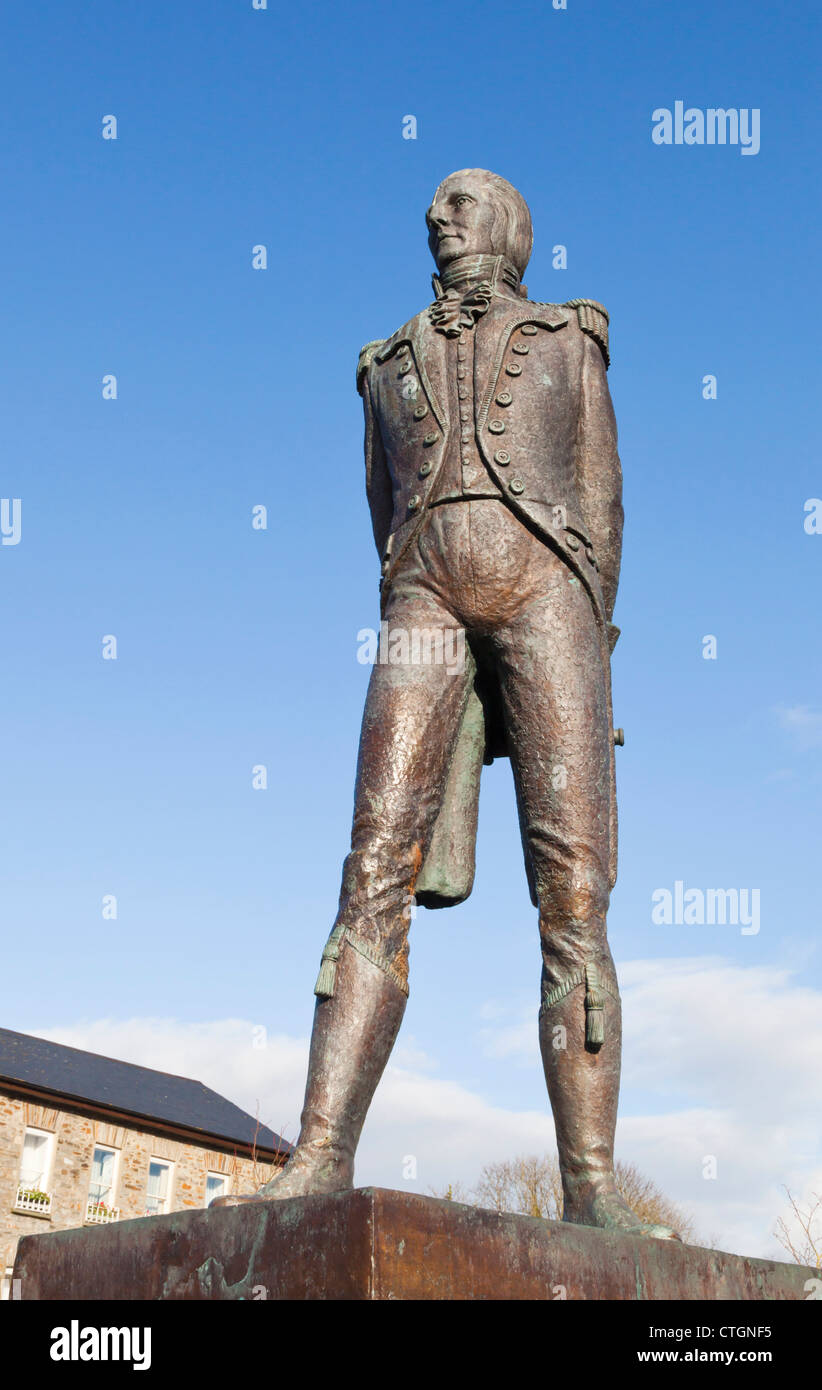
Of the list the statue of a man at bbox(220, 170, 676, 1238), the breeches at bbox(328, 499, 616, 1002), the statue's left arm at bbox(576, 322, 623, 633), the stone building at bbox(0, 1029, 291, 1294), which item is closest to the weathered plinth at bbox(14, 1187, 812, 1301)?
the statue of a man at bbox(220, 170, 676, 1238)

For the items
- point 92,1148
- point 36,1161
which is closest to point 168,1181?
point 92,1148

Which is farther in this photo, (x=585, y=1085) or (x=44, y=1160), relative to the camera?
(x=44, y=1160)

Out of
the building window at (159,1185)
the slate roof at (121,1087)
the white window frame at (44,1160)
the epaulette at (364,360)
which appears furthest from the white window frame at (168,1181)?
the epaulette at (364,360)

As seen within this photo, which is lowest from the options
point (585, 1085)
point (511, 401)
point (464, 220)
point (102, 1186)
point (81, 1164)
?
point (102, 1186)

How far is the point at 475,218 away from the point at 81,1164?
29.6 m

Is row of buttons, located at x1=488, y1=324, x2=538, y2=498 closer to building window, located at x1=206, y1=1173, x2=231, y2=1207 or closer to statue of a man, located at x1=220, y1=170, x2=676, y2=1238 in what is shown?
statue of a man, located at x1=220, y1=170, x2=676, y2=1238

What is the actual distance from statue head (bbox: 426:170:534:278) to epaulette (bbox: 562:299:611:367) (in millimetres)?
368

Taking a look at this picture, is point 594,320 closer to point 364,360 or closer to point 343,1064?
point 364,360

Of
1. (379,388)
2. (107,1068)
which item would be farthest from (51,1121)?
(379,388)

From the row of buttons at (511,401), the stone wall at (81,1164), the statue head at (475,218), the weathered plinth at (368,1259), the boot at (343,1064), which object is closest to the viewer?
the weathered plinth at (368,1259)

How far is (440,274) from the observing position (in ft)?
18.8

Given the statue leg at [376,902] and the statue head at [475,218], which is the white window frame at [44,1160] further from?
the statue head at [475,218]

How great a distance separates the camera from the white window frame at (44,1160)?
30906mm

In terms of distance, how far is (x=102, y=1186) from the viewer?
3206 centimetres
